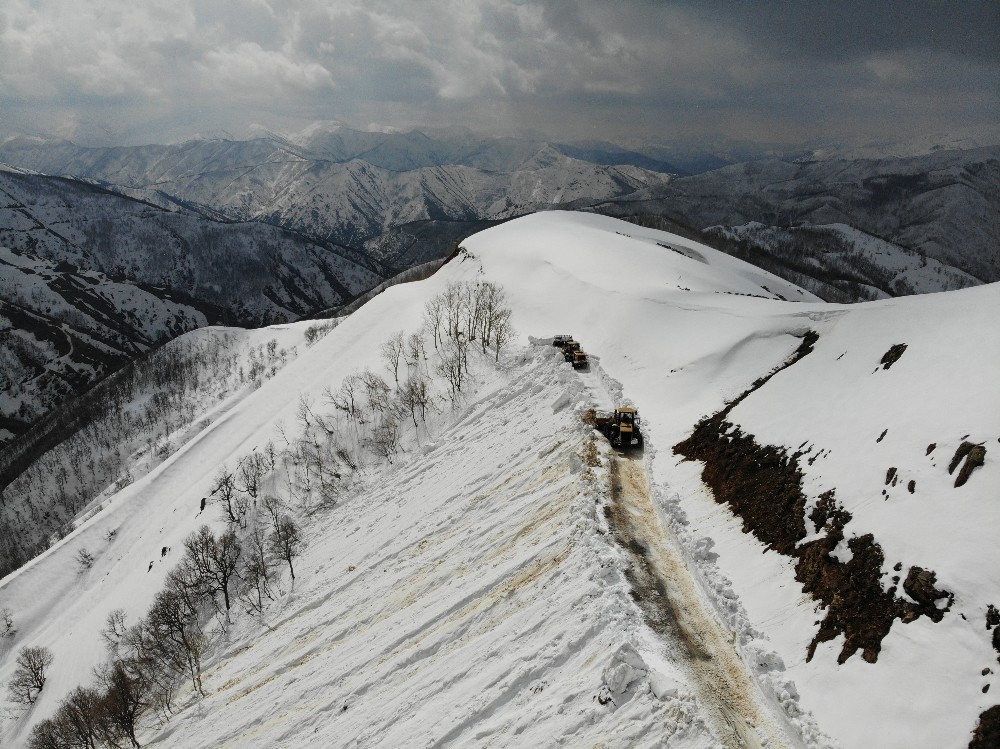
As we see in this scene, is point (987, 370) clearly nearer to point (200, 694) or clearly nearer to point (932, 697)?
point (932, 697)

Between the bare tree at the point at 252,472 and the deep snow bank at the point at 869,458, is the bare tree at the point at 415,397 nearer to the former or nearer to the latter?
the bare tree at the point at 252,472

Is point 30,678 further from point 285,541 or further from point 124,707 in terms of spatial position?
point 285,541

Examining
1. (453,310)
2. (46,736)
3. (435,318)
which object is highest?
(435,318)

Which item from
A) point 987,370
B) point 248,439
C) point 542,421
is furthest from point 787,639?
point 248,439

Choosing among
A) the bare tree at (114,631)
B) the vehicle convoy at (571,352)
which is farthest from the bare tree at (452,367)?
the bare tree at (114,631)

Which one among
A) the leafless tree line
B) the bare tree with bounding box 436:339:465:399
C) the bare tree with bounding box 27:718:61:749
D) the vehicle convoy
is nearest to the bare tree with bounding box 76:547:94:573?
the leafless tree line

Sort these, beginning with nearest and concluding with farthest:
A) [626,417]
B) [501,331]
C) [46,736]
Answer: [626,417]
[46,736]
[501,331]

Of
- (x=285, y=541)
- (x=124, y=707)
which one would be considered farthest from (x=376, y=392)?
(x=124, y=707)
